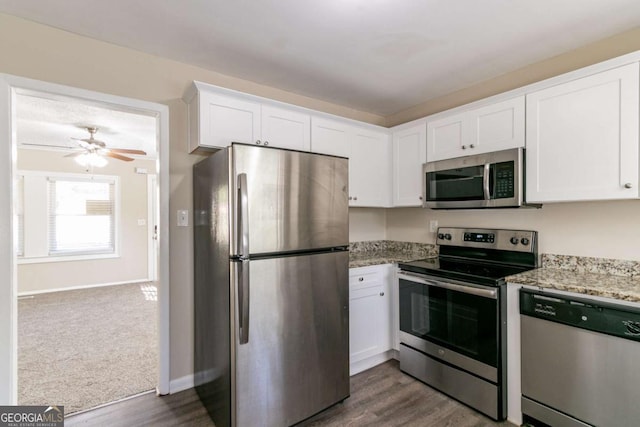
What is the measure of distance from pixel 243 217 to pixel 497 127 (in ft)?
6.59

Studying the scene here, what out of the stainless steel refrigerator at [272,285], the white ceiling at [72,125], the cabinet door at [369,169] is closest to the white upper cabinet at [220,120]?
the stainless steel refrigerator at [272,285]

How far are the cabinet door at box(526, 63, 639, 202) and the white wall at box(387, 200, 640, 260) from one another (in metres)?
0.30

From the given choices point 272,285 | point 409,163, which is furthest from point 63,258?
point 409,163

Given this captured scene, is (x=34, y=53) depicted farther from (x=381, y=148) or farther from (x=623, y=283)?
(x=623, y=283)

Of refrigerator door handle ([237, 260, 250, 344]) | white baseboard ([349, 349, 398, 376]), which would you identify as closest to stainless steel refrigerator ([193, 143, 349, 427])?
refrigerator door handle ([237, 260, 250, 344])

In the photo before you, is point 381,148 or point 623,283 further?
point 381,148

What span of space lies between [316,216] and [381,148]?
Answer: 153 centimetres

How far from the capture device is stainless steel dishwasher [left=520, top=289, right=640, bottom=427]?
1.49 m

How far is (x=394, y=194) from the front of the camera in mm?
3145

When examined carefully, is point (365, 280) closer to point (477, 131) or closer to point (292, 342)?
point (292, 342)

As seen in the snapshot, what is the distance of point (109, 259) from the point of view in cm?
568

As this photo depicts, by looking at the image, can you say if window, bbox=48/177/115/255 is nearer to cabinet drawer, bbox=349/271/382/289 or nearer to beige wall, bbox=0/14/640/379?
beige wall, bbox=0/14/640/379

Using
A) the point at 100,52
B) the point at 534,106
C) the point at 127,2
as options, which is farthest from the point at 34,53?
the point at 534,106

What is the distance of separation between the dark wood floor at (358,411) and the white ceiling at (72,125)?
2.36 metres
